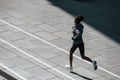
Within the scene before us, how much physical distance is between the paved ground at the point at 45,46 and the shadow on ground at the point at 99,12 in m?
0.41

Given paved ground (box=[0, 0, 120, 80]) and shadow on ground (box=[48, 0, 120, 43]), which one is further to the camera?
shadow on ground (box=[48, 0, 120, 43])

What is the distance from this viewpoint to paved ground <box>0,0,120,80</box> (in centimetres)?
1568

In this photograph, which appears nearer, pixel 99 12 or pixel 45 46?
pixel 45 46

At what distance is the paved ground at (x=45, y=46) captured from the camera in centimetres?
1568

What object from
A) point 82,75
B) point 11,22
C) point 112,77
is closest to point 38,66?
point 82,75

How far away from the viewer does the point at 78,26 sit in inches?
590

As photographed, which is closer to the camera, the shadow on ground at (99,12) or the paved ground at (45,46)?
the paved ground at (45,46)

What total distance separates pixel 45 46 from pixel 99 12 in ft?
18.3

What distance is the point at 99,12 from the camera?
2242 cm

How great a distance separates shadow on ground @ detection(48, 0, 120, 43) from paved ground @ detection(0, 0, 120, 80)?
413 millimetres

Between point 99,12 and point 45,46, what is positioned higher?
point 45,46

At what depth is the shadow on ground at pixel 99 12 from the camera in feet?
66.2

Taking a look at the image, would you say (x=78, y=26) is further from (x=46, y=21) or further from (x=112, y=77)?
(x=46, y=21)

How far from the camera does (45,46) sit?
17.9 meters
